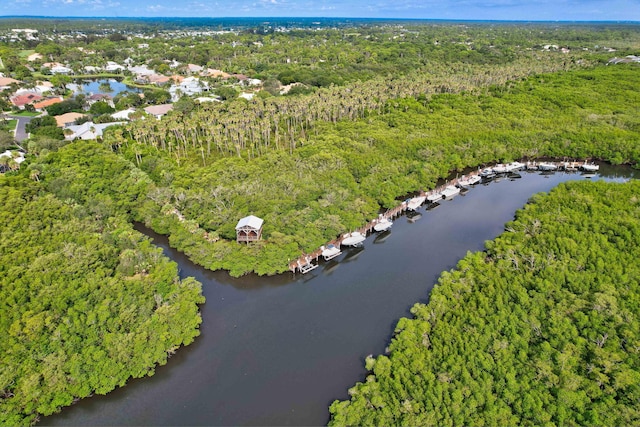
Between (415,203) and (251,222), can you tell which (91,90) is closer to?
(251,222)

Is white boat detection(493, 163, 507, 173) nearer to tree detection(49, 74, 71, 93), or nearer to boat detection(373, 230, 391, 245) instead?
boat detection(373, 230, 391, 245)

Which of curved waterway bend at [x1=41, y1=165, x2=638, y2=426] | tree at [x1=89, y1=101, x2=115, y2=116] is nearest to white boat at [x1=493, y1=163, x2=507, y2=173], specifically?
curved waterway bend at [x1=41, y1=165, x2=638, y2=426]

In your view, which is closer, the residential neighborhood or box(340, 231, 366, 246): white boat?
box(340, 231, 366, 246): white boat

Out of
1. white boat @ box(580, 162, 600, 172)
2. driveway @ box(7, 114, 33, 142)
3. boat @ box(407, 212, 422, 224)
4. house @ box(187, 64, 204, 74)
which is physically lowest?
boat @ box(407, 212, 422, 224)

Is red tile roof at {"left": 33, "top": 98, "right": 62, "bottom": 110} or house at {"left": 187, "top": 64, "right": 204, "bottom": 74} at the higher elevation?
house at {"left": 187, "top": 64, "right": 204, "bottom": 74}

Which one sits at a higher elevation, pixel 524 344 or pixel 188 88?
pixel 188 88

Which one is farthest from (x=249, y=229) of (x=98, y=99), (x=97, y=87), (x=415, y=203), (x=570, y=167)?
(x=97, y=87)

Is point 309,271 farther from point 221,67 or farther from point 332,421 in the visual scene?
point 221,67
